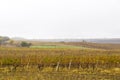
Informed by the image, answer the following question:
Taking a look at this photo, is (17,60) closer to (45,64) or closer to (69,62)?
(45,64)

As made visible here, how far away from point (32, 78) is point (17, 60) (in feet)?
27.6

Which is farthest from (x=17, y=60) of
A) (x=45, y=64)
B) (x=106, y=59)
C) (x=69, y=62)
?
(x=106, y=59)

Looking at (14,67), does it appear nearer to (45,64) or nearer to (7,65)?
(7,65)

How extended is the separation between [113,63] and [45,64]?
25.9 feet

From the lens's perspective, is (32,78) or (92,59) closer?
(32,78)

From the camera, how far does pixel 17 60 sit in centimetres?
3138

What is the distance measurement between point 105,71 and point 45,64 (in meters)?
7.01

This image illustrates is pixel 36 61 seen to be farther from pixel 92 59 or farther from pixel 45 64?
pixel 92 59

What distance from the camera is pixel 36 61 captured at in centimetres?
3139

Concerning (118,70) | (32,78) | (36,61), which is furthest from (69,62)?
(32,78)

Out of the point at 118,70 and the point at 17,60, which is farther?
the point at 17,60

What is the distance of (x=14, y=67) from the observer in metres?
30.0

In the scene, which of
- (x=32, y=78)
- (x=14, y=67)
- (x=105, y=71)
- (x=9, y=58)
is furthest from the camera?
(x=9, y=58)

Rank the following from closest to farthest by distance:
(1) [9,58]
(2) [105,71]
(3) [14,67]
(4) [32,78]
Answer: (4) [32,78] < (2) [105,71] < (3) [14,67] < (1) [9,58]
